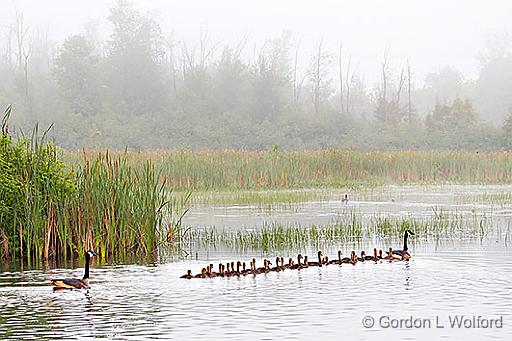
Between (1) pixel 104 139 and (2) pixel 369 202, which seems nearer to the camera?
(2) pixel 369 202

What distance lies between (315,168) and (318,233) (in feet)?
54.6

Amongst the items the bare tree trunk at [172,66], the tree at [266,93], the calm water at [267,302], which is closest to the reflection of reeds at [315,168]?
the calm water at [267,302]

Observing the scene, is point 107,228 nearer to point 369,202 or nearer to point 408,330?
Answer: point 408,330

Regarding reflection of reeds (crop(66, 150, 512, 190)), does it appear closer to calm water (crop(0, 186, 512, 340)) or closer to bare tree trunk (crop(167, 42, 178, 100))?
calm water (crop(0, 186, 512, 340))

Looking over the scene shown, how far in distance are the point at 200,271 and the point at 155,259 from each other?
1565 millimetres

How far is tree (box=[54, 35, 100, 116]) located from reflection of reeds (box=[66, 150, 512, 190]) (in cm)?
3533

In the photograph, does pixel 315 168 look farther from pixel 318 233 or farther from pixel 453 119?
pixel 453 119

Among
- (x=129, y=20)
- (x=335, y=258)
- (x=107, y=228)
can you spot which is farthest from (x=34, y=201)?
(x=129, y=20)

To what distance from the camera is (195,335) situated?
9602 millimetres

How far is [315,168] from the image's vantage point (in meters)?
34.8

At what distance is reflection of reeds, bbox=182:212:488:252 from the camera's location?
16938mm

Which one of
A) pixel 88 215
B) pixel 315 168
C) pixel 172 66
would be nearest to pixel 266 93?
pixel 172 66

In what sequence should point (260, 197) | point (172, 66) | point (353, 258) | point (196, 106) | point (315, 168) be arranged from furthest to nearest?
point (172, 66) < point (196, 106) < point (315, 168) < point (260, 197) < point (353, 258)

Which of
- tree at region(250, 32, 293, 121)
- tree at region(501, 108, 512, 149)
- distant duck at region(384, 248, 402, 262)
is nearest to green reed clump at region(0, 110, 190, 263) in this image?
distant duck at region(384, 248, 402, 262)
